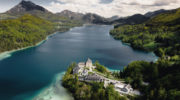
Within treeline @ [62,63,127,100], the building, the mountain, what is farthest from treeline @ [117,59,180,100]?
the mountain

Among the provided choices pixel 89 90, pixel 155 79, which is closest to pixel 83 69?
pixel 89 90

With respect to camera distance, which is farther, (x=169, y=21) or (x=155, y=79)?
(x=169, y=21)

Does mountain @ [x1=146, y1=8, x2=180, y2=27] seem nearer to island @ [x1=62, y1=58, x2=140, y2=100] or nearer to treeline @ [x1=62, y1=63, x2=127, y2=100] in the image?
island @ [x1=62, y1=58, x2=140, y2=100]

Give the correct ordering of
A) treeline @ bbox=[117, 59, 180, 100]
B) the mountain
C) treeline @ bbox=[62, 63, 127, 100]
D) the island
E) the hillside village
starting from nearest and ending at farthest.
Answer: treeline @ bbox=[117, 59, 180, 100]
treeline @ bbox=[62, 63, 127, 100]
the island
the hillside village
the mountain


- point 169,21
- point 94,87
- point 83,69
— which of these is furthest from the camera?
point 169,21

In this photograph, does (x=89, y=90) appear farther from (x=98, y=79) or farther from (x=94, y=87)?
(x=98, y=79)

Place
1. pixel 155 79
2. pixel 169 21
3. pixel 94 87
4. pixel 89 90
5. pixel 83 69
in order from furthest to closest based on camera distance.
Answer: pixel 169 21 < pixel 83 69 < pixel 155 79 < pixel 94 87 < pixel 89 90

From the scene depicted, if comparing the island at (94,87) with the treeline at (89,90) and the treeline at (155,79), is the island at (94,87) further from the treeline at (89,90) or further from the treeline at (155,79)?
the treeline at (155,79)

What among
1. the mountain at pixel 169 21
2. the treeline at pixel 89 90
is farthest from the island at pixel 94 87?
the mountain at pixel 169 21
